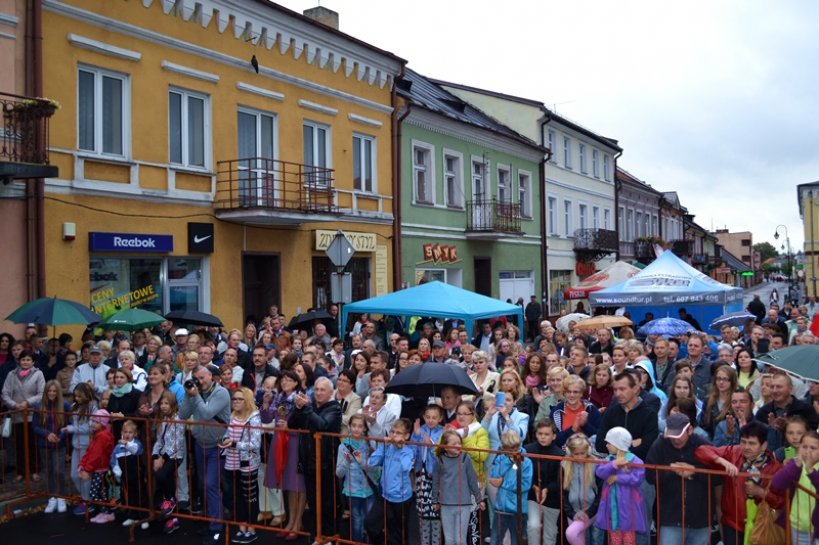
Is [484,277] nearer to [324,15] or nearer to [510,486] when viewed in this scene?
[324,15]

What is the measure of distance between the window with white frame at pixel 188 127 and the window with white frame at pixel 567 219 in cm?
2109

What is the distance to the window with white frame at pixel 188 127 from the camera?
51.0 ft

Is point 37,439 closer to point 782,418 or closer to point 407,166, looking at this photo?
point 782,418

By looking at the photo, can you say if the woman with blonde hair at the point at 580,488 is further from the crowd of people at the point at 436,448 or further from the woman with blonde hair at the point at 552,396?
the woman with blonde hair at the point at 552,396

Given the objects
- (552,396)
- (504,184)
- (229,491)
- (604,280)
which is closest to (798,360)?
(552,396)

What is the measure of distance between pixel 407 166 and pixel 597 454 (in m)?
16.9

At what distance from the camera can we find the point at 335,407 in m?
7.33

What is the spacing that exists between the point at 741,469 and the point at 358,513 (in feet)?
10.9

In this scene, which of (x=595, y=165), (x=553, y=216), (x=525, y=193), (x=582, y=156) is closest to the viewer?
(x=525, y=193)

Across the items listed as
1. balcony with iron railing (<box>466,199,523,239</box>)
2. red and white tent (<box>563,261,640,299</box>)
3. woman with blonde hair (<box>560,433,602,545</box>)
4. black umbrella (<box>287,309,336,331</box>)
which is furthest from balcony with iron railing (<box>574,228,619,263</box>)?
woman with blonde hair (<box>560,433,602,545</box>)

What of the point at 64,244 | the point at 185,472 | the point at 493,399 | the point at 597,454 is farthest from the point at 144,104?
the point at 597,454

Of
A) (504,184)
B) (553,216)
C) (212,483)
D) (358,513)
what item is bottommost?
(358,513)

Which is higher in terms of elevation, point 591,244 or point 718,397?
point 591,244

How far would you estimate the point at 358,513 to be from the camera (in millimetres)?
7148
